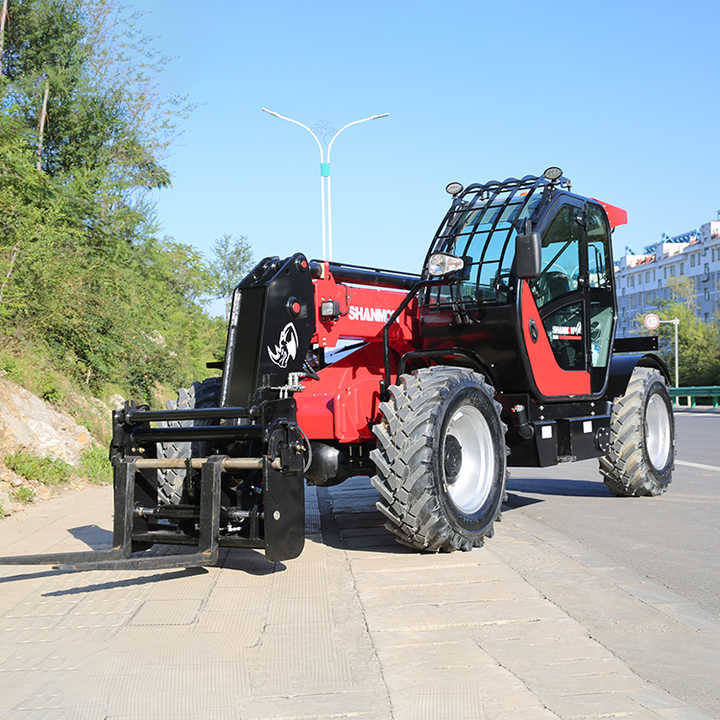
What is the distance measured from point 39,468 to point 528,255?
6.73 m

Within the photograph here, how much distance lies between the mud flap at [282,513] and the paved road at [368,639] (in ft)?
0.98

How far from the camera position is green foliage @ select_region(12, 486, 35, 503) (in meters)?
9.48

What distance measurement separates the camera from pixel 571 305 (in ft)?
28.0

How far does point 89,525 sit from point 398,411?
12.2 ft

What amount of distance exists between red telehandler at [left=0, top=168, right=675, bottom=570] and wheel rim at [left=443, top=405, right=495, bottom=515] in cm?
2

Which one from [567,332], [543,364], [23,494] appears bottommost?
[23,494]

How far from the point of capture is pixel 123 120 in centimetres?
2092

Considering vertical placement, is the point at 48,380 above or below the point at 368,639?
above

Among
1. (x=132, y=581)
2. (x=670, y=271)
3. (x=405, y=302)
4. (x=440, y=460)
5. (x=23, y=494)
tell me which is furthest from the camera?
(x=670, y=271)

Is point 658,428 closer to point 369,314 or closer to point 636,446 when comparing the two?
point 636,446

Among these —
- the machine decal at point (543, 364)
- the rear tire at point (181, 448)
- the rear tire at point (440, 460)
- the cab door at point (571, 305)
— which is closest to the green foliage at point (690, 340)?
the cab door at point (571, 305)

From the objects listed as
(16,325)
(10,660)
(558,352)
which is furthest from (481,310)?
(16,325)

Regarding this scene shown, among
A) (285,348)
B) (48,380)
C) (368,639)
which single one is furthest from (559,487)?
(48,380)

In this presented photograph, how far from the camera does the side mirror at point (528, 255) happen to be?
7.08 m
